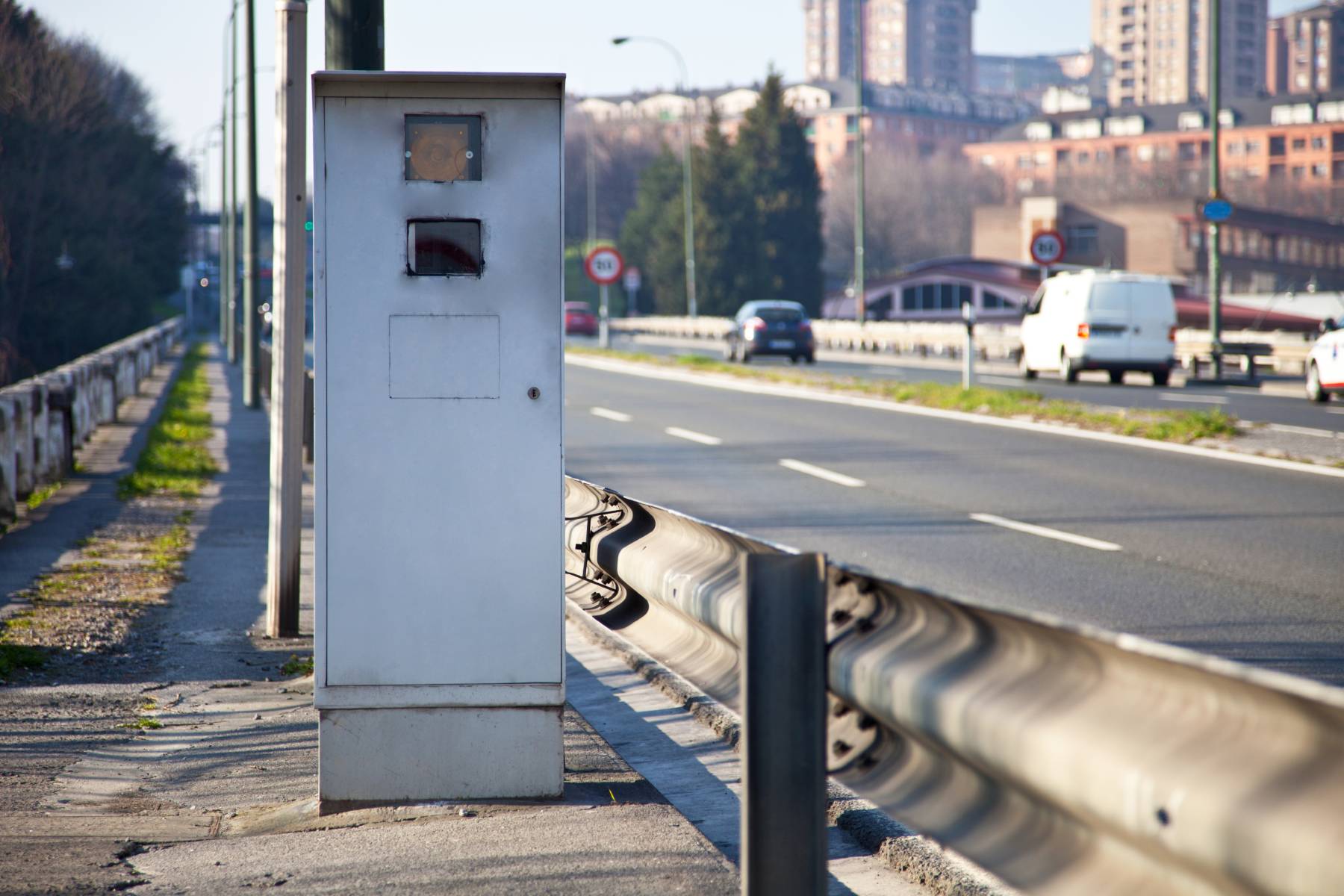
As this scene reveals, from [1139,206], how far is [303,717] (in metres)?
107

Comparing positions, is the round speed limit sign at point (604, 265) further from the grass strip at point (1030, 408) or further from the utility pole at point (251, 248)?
the utility pole at point (251, 248)

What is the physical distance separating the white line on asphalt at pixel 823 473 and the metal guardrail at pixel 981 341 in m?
17.0

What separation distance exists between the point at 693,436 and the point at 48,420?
7.57m

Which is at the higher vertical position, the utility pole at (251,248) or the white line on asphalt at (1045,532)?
the utility pole at (251,248)

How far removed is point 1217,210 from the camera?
93.1ft

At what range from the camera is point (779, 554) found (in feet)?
9.43

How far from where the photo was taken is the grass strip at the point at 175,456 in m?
14.9

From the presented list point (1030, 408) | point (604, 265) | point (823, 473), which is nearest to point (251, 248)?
point (1030, 408)

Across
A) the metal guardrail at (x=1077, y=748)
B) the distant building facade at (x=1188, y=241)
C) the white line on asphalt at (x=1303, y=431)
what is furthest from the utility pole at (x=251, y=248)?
the distant building facade at (x=1188, y=241)

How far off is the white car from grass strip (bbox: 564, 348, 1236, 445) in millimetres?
3048

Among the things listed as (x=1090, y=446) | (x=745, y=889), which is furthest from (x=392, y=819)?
(x=1090, y=446)

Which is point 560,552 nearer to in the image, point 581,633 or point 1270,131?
point 581,633

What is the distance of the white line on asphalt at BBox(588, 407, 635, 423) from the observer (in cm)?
2188

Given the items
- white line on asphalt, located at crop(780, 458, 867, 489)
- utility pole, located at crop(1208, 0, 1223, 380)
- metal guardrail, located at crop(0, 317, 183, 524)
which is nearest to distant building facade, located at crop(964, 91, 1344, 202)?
utility pole, located at crop(1208, 0, 1223, 380)
